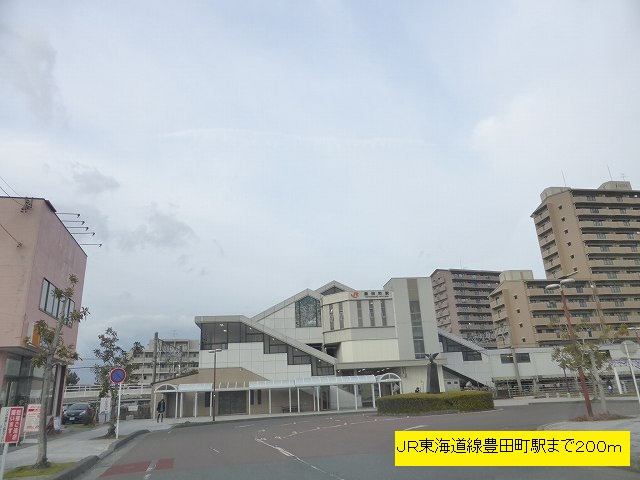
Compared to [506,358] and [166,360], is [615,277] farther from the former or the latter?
[166,360]

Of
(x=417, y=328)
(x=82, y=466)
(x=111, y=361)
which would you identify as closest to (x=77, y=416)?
(x=111, y=361)

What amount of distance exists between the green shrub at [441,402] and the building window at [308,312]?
80.8 ft

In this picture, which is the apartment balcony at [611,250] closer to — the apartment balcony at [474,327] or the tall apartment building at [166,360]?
the apartment balcony at [474,327]

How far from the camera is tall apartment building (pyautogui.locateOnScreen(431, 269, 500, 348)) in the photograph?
100938 mm

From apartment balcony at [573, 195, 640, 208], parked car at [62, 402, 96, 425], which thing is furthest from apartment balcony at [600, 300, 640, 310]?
parked car at [62, 402, 96, 425]

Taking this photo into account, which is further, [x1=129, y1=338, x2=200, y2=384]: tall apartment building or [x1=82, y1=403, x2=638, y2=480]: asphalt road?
[x1=129, y1=338, x2=200, y2=384]: tall apartment building

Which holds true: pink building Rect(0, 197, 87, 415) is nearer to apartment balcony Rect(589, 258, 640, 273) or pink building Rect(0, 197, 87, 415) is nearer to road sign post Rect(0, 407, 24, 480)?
road sign post Rect(0, 407, 24, 480)

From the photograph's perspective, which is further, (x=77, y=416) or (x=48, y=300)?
(x=77, y=416)

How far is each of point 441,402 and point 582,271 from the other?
5769 centimetres

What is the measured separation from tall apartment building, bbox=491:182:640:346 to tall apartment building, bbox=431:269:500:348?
23.7 m

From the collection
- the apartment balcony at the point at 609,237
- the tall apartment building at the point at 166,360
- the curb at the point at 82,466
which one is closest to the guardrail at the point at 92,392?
the tall apartment building at the point at 166,360

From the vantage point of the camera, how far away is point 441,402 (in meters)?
26.8

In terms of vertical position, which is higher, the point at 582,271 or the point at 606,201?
the point at 606,201

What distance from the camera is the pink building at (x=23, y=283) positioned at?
1888 cm
